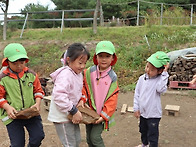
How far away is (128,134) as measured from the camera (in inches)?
153

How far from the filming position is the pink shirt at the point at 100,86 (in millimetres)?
2484

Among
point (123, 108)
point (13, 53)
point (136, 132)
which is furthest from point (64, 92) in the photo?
point (123, 108)

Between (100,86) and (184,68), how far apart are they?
16.5ft

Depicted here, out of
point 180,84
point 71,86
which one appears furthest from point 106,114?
point 180,84

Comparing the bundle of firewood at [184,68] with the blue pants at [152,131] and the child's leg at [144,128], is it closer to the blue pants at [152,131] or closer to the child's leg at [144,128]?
the child's leg at [144,128]

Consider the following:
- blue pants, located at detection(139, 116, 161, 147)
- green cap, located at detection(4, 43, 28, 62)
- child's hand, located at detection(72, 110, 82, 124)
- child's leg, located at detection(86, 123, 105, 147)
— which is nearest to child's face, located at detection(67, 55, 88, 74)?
child's hand, located at detection(72, 110, 82, 124)

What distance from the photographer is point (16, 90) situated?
8.04 feet

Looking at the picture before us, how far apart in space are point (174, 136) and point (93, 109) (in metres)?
1.94

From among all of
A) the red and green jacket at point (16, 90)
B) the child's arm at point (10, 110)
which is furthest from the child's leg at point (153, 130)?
the child's arm at point (10, 110)

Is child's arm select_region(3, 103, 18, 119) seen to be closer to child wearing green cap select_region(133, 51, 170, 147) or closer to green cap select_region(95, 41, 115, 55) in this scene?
green cap select_region(95, 41, 115, 55)

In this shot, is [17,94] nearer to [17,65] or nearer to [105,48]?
[17,65]

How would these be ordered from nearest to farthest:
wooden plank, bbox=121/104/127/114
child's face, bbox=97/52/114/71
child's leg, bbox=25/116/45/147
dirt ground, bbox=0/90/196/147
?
1. child's face, bbox=97/52/114/71
2. child's leg, bbox=25/116/45/147
3. dirt ground, bbox=0/90/196/147
4. wooden plank, bbox=121/104/127/114

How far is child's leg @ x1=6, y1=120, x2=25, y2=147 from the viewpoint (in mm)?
2500

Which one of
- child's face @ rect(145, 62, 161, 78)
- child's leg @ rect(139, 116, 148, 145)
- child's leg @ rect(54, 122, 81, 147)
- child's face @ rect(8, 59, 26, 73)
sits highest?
child's face @ rect(8, 59, 26, 73)
